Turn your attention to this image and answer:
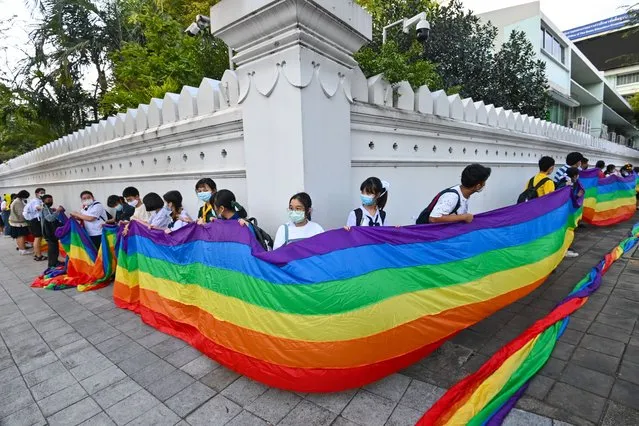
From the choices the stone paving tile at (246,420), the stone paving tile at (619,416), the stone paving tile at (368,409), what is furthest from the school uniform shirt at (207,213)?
the stone paving tile at (619,416)

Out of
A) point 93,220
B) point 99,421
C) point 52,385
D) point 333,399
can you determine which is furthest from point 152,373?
point 93,220

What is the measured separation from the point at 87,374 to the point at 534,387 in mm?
3647

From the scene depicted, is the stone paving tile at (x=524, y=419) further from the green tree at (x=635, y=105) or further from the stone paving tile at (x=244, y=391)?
the green tree at (x=635, y=105)

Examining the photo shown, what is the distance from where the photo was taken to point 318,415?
2.24m

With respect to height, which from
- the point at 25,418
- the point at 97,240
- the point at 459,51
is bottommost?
the point at 25,418

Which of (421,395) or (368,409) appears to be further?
(421,395)

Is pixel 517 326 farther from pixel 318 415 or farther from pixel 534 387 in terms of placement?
pixel 318 415

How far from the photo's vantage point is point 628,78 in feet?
137

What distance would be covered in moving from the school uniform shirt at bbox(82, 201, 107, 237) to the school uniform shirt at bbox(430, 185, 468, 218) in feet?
17.9

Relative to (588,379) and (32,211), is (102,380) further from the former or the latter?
(32,211)

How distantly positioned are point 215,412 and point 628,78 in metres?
59.3

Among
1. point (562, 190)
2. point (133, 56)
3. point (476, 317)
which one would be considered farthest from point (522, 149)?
point (133, 56)


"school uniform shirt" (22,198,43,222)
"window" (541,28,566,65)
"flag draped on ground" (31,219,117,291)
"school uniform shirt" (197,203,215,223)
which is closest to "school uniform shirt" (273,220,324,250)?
"school uniform shirt" (197,203,215,223)

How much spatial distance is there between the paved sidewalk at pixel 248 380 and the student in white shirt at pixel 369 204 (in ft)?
4.39
